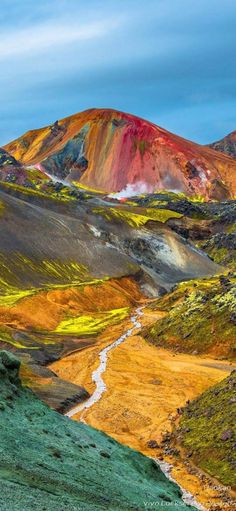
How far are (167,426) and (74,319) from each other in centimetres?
6400

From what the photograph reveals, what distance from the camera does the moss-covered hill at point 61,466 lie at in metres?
21.9

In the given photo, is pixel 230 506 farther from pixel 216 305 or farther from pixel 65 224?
pixel 65 224

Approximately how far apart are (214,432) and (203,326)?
41.0m

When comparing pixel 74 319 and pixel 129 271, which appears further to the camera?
pixel 129 271

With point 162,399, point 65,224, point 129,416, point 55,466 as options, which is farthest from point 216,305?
point 65,224

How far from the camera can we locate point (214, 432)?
143 feet

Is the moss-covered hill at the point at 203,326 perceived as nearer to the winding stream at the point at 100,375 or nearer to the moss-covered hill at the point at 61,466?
the winding stream at the point at 100,375

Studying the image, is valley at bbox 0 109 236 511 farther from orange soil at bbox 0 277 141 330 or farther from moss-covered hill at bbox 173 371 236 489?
orange soil at bbox 0 277 141 330

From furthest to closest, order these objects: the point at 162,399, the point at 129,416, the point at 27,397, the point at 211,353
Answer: the point at 211,353, the point at 162,399, the point at 129,416, the point at 27,397

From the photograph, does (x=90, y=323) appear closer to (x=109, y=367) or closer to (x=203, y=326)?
(x=203, y=326)

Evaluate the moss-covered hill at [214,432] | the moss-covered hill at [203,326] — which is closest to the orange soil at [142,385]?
the moss-covered hill at [214,432]

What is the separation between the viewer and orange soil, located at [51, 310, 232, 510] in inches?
1929

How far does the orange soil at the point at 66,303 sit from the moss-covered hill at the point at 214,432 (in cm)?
5454

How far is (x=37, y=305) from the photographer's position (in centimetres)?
11269
